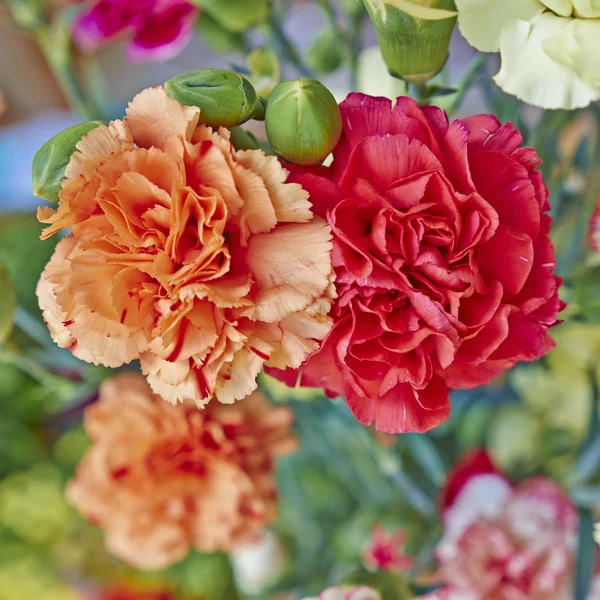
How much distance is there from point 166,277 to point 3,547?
1.51ft

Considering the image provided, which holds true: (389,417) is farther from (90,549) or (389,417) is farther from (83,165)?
(90,549)

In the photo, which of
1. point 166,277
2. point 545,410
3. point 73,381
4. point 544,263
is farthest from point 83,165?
point 545,410

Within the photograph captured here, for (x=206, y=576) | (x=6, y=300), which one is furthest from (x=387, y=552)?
(x=6, y=300)

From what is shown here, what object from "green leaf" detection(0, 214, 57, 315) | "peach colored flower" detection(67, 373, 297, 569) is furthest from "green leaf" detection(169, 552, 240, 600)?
"green leaf" detection(0, 214, 57, 315)

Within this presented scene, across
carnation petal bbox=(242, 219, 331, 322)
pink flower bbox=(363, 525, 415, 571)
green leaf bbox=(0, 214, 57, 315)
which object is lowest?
pink flower bbox=(363, 525, 415, 571)

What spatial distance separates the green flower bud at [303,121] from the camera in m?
0.21

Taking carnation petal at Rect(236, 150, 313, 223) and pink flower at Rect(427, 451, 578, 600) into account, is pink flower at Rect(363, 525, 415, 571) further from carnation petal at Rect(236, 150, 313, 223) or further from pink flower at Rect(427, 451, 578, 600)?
carnation petal at Rect(236, 150, 313, 223)

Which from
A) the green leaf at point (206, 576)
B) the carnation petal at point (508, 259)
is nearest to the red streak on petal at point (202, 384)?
the carnation petal at point (508, 259)

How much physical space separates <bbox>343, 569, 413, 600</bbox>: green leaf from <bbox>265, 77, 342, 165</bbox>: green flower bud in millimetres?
219

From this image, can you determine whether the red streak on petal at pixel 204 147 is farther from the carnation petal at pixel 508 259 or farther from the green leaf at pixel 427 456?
the green leaf at pixel 427 456

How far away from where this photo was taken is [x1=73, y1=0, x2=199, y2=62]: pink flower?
36 cm

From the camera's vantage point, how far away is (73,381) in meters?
0.43

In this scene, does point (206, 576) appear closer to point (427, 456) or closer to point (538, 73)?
point (427, 456)

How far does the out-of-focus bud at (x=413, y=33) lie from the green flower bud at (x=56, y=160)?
0.11 metres
